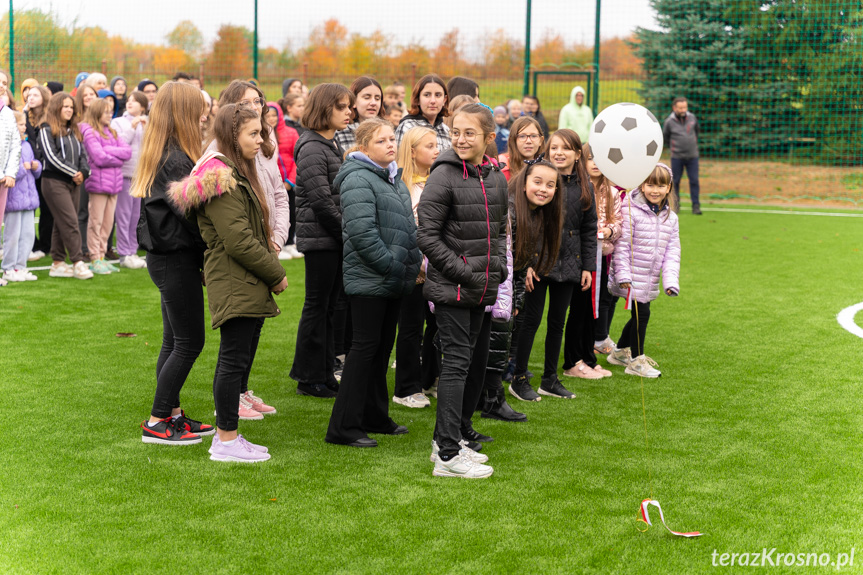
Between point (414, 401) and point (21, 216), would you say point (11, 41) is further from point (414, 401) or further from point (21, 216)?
point (414, 401)

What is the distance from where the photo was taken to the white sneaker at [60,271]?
8484 millimetres

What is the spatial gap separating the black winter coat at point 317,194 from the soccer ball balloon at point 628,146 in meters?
1.51

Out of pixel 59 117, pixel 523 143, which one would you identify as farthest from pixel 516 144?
pixel 59 117

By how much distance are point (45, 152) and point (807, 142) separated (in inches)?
632

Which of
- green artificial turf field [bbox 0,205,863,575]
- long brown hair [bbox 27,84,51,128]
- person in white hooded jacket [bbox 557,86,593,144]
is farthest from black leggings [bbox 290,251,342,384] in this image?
person in white hooded jacket [bbox 557,86,593,144]

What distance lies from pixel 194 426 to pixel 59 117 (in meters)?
4.93

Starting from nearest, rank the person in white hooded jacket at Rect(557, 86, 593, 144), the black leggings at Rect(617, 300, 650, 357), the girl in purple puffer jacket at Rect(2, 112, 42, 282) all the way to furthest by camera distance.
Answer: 1. the black leggings at Rect(617, 300, 650, 357)
2. the girl in purple puffer jacket at Rect(2, 112, 42, 282)
3. the person in white hooded jacket at Rect(557, 86, 593, 144)

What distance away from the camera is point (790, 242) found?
11.4 metres

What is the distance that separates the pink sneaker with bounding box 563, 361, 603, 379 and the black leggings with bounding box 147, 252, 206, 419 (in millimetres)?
2625

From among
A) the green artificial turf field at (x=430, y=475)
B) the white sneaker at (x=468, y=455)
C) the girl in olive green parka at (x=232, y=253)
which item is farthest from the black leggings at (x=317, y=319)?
the white sneaker at (x=468, y=455)

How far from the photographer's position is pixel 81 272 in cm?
842

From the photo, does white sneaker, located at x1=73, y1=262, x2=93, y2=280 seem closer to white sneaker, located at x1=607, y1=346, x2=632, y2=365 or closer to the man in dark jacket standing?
white sneaker, located at x1=607, y1=346, x2=632, y2=365

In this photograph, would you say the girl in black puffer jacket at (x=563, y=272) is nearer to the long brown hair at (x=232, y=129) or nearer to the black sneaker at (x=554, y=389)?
the black sneaker at (x=554, y=389)

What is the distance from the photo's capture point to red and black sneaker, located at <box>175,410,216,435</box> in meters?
4.39
